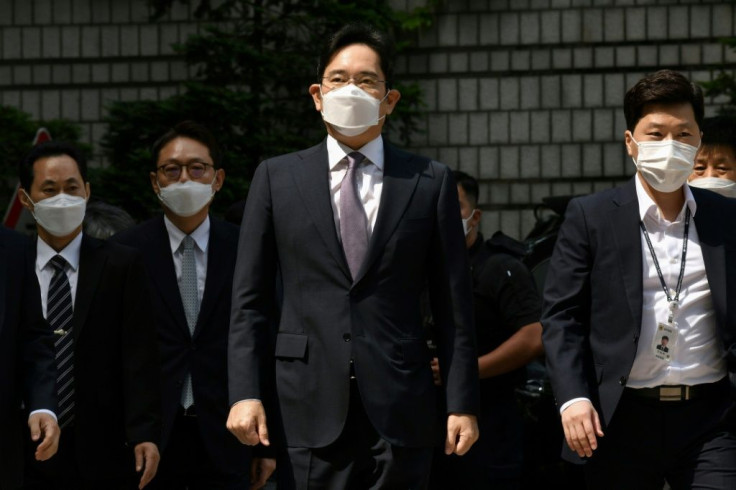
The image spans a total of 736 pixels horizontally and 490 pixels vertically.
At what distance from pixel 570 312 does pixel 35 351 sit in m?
2.00

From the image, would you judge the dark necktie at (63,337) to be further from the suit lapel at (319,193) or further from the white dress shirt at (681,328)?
the white dress shirt at (681,328)

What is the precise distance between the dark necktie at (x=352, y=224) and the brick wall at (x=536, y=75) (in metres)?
8.75

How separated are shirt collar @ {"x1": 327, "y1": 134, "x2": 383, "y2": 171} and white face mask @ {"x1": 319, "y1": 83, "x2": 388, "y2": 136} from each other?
0.23 feet

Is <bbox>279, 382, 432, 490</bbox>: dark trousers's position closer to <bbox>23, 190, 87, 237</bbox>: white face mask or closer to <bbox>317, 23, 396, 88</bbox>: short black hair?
<bbox>317, 23, 396, 88</bbox>: short black hair

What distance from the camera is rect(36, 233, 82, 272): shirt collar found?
6246 mm

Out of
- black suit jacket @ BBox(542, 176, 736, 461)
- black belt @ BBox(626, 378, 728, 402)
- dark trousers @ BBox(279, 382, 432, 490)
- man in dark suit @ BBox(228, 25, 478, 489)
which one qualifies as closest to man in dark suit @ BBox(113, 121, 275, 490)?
man in dark suit @ BBox(228, 25, 478, 489)

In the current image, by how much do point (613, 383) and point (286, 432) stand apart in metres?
1.18

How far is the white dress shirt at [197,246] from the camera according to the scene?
6.64 m

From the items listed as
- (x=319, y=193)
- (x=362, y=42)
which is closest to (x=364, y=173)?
(x=319, y=193)

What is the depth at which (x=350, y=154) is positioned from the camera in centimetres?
526

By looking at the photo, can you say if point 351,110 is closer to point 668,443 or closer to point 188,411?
point 668,443

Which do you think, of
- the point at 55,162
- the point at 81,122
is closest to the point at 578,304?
the point at 55,162

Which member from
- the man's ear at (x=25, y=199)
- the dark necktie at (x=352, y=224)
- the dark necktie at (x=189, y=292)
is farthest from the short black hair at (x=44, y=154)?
the dark necktie at (x=352, y=224)

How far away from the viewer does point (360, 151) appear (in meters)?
5.27
